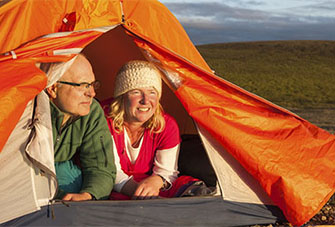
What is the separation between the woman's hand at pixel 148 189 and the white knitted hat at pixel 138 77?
0.85 meters

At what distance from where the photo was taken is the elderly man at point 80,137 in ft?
13.4

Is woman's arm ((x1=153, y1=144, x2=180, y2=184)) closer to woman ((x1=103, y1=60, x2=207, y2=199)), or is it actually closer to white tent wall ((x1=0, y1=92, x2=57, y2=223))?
woman ((x1=103, y1=60, x2=207, y2=199))

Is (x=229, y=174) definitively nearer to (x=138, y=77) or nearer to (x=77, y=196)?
(x=138, y=77)

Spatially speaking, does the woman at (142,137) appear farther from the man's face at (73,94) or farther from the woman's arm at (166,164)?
the man's face at (73,94)

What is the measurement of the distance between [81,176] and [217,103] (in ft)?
4.53

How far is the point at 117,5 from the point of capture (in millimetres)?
4344

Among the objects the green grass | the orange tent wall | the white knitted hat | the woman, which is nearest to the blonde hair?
the woman

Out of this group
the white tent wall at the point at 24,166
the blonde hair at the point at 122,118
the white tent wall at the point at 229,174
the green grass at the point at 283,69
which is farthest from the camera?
the green grass at the point at 283,69

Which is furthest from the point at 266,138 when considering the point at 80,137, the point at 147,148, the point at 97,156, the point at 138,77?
the point at 80,137

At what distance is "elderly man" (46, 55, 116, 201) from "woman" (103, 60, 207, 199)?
291 millimetres

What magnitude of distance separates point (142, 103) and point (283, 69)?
34.3 m

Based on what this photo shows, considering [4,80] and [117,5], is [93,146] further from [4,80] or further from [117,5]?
[117,5]

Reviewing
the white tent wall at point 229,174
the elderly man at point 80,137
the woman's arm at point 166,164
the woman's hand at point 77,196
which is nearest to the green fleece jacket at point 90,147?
the elderly man at point 80,137

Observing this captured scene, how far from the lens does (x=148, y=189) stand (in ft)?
13.9
